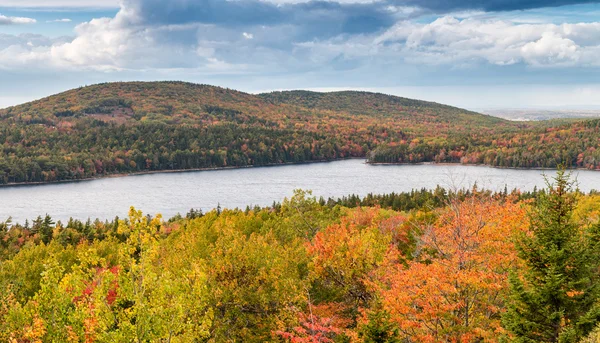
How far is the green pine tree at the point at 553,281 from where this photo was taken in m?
22.9

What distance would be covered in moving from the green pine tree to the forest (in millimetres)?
51

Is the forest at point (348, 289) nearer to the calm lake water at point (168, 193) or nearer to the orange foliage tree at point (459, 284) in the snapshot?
the orange foliage tree at point (459, 284)

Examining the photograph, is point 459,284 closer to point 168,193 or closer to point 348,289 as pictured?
point 348,289

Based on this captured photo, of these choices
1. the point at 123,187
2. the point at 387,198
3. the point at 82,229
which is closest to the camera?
the point at 82,229

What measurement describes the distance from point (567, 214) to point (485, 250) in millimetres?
6101

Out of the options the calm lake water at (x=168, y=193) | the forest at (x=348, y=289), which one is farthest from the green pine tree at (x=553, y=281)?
the calm lake water at (x=168, y=193)

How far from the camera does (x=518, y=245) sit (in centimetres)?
2398

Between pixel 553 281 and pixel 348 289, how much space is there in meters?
12.6

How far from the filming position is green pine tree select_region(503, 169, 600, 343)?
22859mm

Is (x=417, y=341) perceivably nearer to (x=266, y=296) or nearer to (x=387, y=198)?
(x=266, y=296)

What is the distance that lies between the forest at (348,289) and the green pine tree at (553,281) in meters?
0.05

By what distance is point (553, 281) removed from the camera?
893 inches

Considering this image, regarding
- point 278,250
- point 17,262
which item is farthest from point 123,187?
point 278,250

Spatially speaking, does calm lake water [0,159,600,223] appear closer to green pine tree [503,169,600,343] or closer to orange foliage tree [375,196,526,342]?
orange foliage tree [375,196,526,342]
